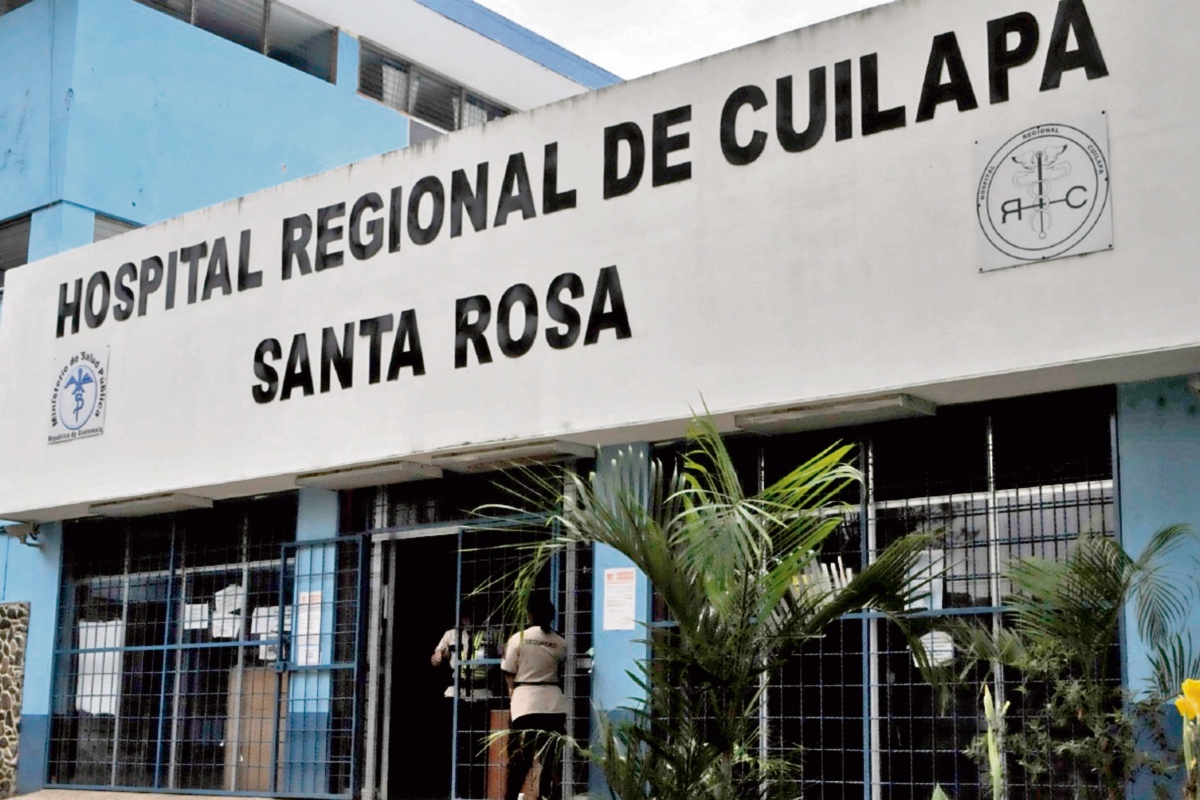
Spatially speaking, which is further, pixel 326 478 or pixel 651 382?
pixel 326 478

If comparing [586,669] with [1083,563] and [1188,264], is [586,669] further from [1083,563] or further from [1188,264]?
[1188,264]

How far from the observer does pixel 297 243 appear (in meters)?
12.9

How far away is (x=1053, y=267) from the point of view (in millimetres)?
8508

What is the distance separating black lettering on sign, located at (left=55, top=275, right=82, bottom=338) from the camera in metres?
14.9

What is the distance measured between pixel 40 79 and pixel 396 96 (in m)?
5.50

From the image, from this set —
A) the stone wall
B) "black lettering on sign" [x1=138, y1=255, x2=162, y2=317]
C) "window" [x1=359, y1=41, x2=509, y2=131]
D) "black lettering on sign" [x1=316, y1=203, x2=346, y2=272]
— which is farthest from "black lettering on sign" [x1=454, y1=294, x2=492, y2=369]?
"window" [x1=359, y1=41, x2=509, y2=131]

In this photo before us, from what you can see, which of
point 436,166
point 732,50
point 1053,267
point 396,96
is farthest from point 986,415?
point 396,96

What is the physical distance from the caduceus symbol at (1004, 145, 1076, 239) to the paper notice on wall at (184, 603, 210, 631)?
8.44 metres

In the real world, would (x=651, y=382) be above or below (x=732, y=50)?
below

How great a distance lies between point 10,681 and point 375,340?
632cm

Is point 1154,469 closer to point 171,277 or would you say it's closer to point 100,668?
point 171,277

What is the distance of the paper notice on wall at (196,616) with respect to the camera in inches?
547

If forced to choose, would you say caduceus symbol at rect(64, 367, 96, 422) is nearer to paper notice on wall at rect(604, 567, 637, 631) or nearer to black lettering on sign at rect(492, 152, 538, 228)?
black lettering on sign at rect(492, 152, 538, 228)

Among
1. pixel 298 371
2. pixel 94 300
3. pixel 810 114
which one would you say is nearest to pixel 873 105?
pixel 810 114
